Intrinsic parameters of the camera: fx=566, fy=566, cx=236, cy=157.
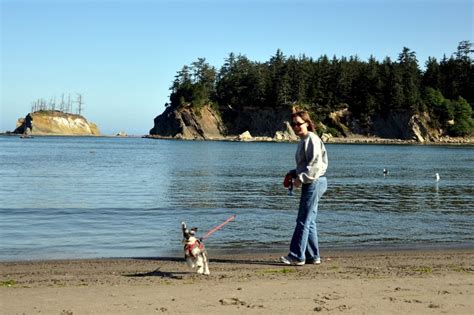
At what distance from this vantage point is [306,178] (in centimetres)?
938

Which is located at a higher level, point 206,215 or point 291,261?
point 291,261

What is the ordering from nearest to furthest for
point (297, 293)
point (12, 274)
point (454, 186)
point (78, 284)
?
point (297, 293) → point (78, 284) → point (12, 274) → point (454, 186)

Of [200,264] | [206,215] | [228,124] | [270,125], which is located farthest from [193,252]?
[228,124]

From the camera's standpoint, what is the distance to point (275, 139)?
138750 millimetres

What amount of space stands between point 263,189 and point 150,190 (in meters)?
5.37

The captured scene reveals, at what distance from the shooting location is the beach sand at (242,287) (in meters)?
6.66

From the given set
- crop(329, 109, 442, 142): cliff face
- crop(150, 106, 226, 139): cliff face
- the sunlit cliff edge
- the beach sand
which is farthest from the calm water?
crop(150, 106, 226, 139): cliff face

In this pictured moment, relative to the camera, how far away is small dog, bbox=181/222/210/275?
837cm

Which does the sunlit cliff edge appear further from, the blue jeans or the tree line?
the blue jeans

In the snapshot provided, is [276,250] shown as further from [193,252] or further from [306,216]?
[193,252]

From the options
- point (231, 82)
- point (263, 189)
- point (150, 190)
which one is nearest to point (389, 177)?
point (263, 189)

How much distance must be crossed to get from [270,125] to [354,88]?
82.3 ft

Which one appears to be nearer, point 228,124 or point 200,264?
point 200,264

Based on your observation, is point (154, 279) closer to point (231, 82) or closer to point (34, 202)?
point (34, 202)
